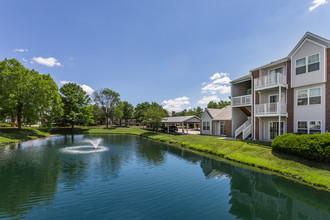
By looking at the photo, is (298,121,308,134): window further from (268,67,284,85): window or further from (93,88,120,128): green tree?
(93,88,120,128): green tree

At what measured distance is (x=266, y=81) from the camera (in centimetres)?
1752

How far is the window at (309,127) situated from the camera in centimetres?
1402

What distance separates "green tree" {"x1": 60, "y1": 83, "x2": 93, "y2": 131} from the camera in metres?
45.5

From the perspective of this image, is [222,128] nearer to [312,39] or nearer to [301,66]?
[301,66]

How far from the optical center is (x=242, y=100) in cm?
2133

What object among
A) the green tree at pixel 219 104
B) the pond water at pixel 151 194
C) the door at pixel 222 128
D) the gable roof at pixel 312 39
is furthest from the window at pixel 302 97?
the green tree at pixel 219 104

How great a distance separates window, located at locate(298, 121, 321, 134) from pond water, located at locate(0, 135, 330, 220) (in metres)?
7.38

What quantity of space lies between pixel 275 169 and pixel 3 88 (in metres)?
38.3

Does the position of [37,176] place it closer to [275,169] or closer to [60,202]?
[60,202]

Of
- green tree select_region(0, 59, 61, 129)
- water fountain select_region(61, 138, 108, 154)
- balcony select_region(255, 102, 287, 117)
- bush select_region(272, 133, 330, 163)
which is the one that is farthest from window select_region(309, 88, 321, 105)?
green tree select_region(0, 59, 61, 129)

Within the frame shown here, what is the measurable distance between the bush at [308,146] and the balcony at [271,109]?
366 cm

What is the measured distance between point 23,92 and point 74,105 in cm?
1715

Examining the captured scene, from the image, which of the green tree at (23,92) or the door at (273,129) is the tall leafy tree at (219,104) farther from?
the green tree at (23,92)

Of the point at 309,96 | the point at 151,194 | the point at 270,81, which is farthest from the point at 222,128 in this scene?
the point at 151,194
